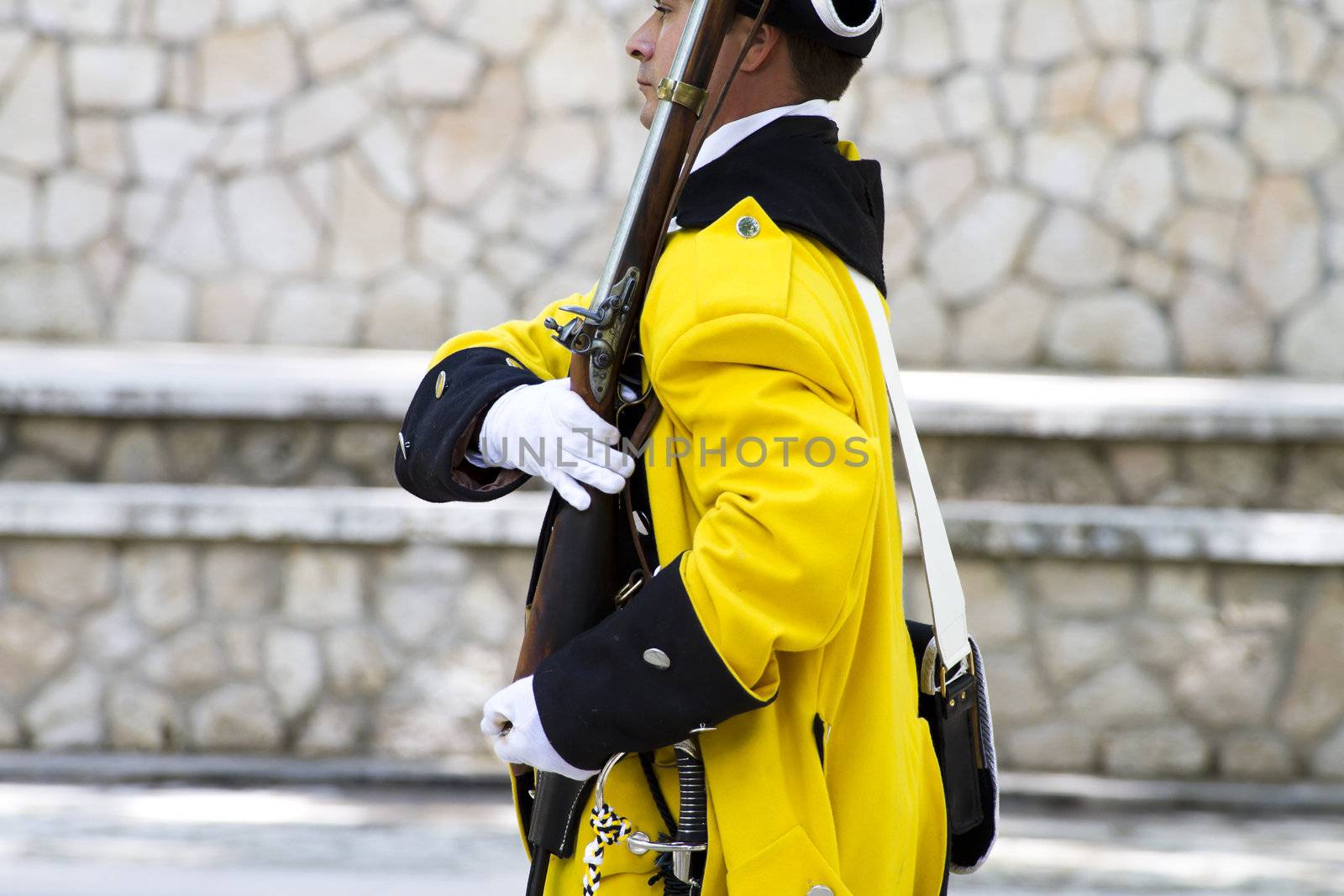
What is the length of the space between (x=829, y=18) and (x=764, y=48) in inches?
3.3

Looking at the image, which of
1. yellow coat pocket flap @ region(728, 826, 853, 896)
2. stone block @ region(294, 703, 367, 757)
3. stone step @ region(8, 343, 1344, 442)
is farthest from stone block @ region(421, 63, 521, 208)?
yellow coat pocket flap @ region(728, 826, 853, 896)

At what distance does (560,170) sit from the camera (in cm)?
481

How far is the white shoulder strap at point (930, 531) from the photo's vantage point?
1660mm

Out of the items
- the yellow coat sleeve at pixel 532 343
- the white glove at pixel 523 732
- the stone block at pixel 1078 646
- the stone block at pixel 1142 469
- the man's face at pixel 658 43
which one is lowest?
the stone block at pixel 1078 646

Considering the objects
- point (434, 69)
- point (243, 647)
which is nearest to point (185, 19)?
point (434, 69)

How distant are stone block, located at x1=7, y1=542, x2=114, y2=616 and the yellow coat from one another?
125 inches

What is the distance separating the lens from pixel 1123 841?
13.1 ft

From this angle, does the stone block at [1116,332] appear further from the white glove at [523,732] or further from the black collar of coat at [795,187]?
the white glove at [523,732]

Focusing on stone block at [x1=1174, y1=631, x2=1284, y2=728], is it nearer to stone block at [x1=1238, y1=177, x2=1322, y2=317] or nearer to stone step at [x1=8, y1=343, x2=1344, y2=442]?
stone step at [x1=8, y1=343, x2=1344, y2=442]

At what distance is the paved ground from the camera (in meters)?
3.62

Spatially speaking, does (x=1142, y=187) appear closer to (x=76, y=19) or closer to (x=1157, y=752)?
(x=1157, y=752)

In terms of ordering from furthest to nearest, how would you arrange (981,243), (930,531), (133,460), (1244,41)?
(981,243)
(1244,41)
(133,460)
(930,531)

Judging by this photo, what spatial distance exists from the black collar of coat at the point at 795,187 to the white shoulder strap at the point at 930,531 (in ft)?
0.22

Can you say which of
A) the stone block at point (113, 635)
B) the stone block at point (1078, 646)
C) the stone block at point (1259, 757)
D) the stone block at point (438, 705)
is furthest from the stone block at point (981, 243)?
the stone block at point (113, 635)
